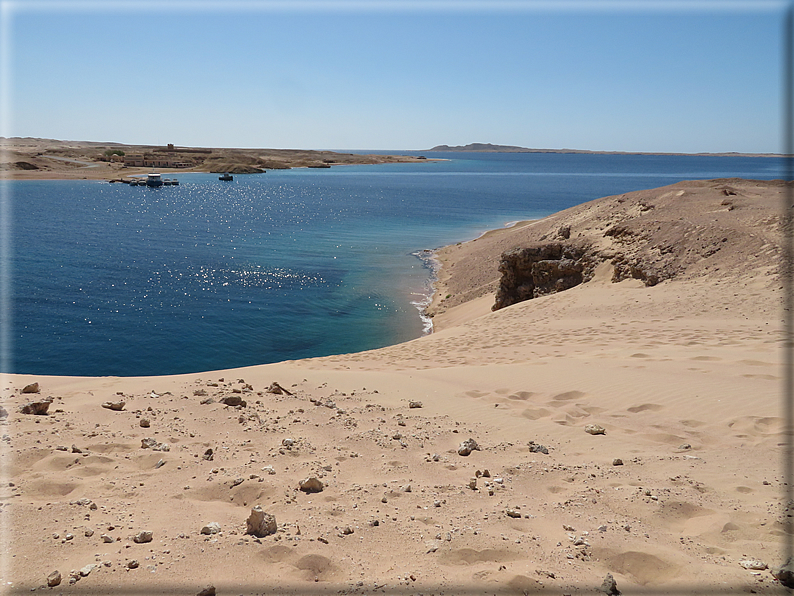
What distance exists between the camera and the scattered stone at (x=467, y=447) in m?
5.73

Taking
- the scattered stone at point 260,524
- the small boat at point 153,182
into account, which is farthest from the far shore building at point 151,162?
the scattered stone at point 260,524

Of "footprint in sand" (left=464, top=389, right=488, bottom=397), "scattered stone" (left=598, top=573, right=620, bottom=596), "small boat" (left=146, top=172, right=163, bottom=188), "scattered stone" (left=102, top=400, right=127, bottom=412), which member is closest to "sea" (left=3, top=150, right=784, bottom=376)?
"scattered stone" (left=102, top=400, right=127, bottom=412)

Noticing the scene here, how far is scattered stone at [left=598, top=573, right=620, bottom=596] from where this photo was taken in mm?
3316

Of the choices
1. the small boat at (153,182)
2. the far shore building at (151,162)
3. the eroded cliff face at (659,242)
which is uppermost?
the far shore building at (151,162)

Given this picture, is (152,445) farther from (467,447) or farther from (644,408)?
(644,408)

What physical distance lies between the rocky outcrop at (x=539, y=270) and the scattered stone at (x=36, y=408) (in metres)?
16.2

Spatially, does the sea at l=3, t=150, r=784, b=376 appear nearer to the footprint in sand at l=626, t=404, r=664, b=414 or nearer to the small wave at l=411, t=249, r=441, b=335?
the small wave at l=411, t=249, r=441, b=335

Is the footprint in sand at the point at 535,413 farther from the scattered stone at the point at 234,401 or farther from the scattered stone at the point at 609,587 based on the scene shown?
the scattered stone at the point at 234,401

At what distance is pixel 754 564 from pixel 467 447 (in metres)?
2.80

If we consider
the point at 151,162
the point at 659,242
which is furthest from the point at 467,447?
the point at 151,162

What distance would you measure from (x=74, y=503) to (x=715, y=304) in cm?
1413

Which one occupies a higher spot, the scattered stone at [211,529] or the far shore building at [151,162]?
the far shore building at [151,162]

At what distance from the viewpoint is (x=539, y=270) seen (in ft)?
64.4

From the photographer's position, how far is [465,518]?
4254 mm
